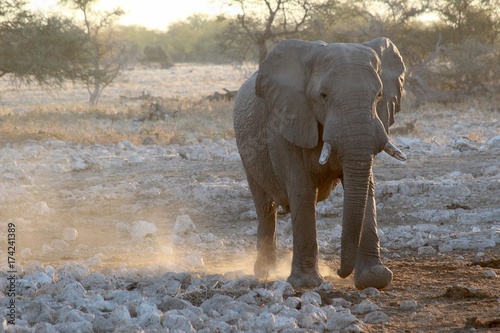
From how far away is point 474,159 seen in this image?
461 inches

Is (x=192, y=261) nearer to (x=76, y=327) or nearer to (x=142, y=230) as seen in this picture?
(x=142, y=230)

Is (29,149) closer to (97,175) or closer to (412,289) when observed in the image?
(97,175)

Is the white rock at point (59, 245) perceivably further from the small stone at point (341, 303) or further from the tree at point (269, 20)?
the tree at point (269, 20)

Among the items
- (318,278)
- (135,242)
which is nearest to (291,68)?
(318,278)

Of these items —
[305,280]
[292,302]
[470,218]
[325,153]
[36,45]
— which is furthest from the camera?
[36,45]

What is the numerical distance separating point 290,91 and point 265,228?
1.70 m

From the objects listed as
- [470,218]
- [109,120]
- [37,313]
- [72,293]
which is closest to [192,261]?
[72,293]

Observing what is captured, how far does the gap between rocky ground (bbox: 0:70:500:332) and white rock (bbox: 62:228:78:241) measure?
1 centimetres

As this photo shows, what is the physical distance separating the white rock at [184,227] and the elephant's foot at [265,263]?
1.55 metres

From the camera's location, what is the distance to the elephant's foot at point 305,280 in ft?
19.1

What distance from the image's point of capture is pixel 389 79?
19.2 ft

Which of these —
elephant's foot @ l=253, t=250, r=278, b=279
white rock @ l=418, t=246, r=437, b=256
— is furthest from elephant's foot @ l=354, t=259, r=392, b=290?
white rock @ l=418, t=246, r=437, b=256

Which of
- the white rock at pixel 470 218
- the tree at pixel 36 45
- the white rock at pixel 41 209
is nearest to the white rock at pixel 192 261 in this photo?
the white rock at pixel 41 209

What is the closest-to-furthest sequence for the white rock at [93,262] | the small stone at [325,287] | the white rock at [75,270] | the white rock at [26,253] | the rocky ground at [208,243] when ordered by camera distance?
1. the rocky ground at [208,243]
2. the small stone at [325,287]
3. the white rock at [75,270]
4. the white rock at [93,262]
5. the white rock at [26,253]
